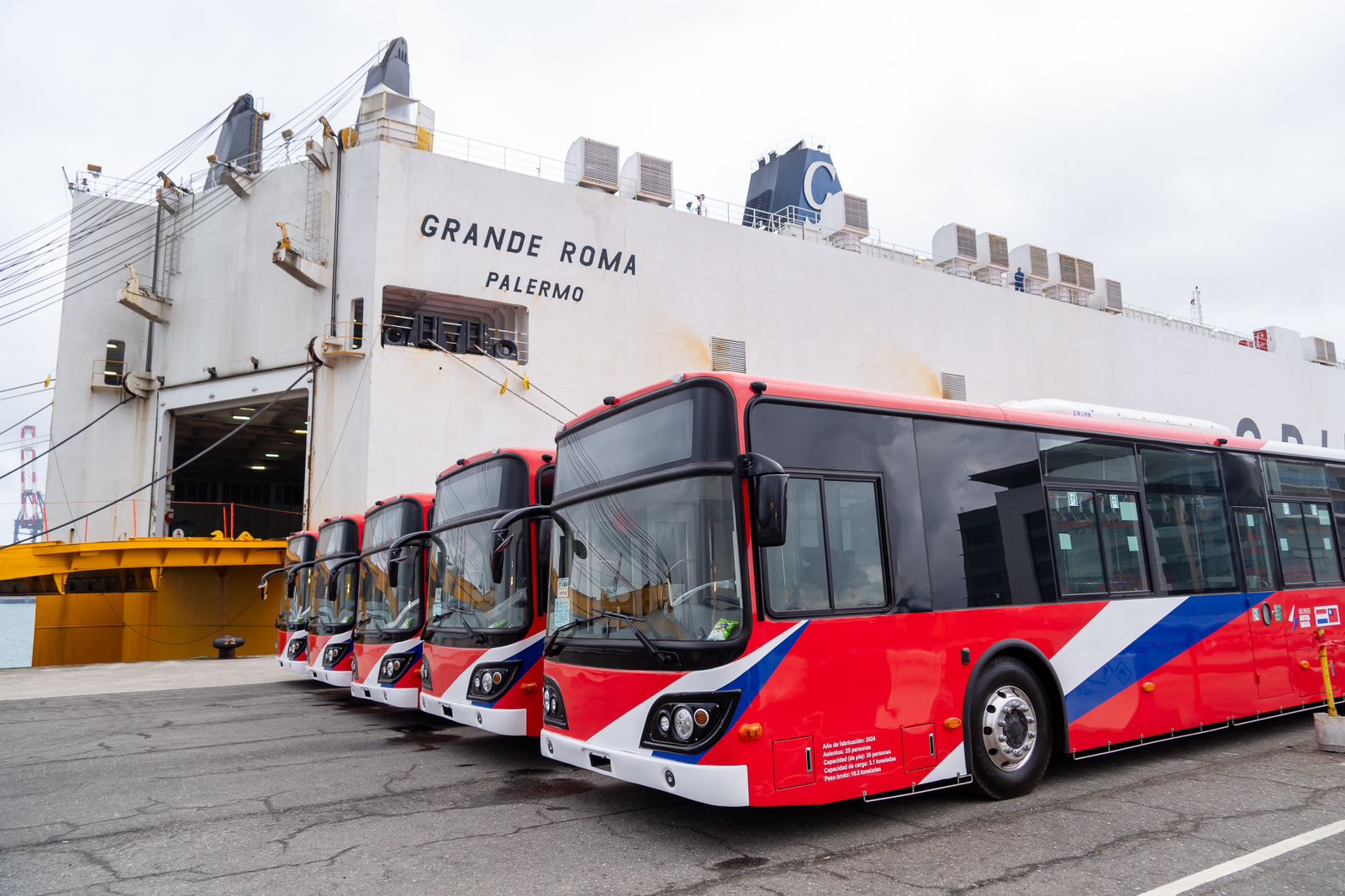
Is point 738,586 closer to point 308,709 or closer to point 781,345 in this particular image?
point 308,709

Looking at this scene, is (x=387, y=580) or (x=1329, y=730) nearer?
(x=1329, y=730)

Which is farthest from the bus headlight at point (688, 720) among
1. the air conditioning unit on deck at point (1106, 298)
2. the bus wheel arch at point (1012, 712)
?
the air conditioning unit on deck at point (1106, 298)

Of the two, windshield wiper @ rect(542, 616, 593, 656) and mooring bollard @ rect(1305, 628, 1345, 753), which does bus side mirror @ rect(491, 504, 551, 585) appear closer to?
windshield wiper @ rect(542, 616, 593, 656)

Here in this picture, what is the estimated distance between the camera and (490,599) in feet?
24.4

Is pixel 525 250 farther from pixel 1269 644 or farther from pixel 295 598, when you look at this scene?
pixel 1269 644

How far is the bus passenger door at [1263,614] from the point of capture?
755 centimetres

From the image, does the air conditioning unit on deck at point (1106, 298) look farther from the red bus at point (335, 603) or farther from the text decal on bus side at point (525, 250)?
the red bus at point (335, 603)

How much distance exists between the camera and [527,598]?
727cm

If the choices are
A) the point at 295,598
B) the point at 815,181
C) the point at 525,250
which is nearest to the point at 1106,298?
the point at 815,181

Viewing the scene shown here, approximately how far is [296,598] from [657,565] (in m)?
11.2

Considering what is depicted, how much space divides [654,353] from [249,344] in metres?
10.8

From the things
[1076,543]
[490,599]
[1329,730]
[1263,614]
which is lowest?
[1329,730]

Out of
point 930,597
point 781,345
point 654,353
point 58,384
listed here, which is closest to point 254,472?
point 58,384

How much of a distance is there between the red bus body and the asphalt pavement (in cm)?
552
